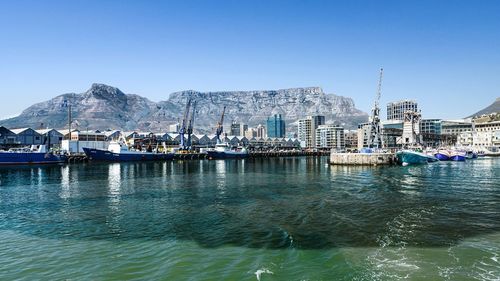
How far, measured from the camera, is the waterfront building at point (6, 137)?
12925 centimetres

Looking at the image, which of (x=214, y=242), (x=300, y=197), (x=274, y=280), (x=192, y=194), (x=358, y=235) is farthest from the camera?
(x=192, y=194)

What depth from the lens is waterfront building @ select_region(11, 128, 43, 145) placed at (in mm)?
134150

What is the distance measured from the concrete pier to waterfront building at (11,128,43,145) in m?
116

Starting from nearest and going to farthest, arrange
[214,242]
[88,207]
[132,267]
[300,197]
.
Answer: [132,267] < [214,242] < [88,207] < [300,197]

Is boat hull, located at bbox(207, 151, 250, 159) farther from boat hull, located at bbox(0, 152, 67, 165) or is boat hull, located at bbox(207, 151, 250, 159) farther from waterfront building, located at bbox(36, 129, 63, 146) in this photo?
waterfront building, located at bbox(36, 129, 63, 146)

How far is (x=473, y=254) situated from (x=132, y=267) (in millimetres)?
17276

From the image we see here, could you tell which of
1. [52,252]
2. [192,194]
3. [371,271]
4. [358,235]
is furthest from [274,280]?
[192,194]

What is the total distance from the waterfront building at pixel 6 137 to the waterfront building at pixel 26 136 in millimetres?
1460

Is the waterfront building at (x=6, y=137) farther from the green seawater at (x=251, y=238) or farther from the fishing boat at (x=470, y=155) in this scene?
the fishing boat at (x=470, y=155)

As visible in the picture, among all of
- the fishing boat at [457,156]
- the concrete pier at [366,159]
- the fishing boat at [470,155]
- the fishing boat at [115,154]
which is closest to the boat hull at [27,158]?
the fishing boat at [115,154]

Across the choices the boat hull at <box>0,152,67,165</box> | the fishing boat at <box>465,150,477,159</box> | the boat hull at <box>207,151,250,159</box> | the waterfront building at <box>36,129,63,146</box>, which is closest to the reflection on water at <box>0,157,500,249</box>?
the boat hull at <box>0,152,67,165</box>

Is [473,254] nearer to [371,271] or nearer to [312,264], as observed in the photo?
[371,271]

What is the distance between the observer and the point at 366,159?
9525cm

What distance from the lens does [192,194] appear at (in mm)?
42000
